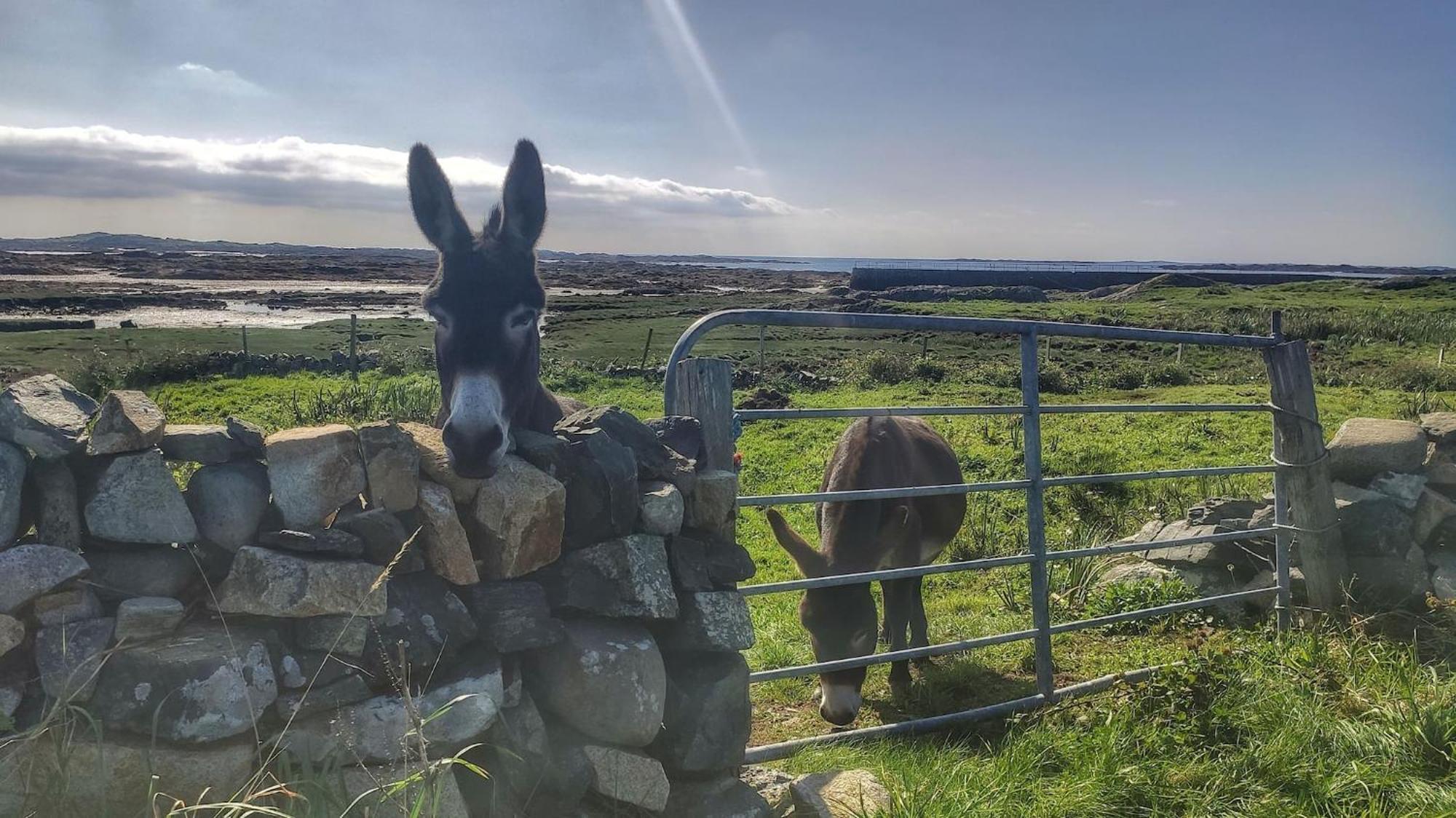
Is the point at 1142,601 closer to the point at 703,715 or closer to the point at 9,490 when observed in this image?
the point at 703,715

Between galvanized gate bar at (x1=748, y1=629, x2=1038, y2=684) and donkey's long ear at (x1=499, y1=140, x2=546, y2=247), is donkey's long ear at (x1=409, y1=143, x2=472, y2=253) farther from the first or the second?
galvanized gate bar at (x1=748, y1=629, x2=1038, y2=684)

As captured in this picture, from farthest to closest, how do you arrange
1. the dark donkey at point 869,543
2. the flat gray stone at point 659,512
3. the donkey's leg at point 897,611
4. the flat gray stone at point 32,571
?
the donkey's leg at point 897,611
the dark donkey at point 869,543
the flat gray stone at point 659,512
the flat gray stone at point 32,571

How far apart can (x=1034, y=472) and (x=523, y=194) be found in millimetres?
3073

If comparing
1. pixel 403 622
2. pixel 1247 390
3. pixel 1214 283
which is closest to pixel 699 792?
pixel 403 622

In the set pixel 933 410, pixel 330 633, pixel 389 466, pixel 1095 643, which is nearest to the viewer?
pixel 330 633

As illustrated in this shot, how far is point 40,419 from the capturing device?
220cm

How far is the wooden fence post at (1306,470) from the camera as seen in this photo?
5.57 metres

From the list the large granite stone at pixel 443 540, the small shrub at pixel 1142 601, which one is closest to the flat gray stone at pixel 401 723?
the large granite stone at pixel 443 540

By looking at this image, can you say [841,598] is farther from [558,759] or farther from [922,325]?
[558,759]

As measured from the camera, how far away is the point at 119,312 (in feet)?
151

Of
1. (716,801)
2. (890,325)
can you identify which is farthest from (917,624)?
(716,801)

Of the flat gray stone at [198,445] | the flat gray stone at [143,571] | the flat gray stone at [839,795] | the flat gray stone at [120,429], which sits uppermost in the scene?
the flat gray stone at [120,429]

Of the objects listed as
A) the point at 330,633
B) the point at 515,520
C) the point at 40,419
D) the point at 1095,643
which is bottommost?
the point at 1095,643

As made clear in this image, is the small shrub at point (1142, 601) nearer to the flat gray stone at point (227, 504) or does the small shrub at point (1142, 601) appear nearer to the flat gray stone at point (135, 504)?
the flat gray stone at point (227, 504)
